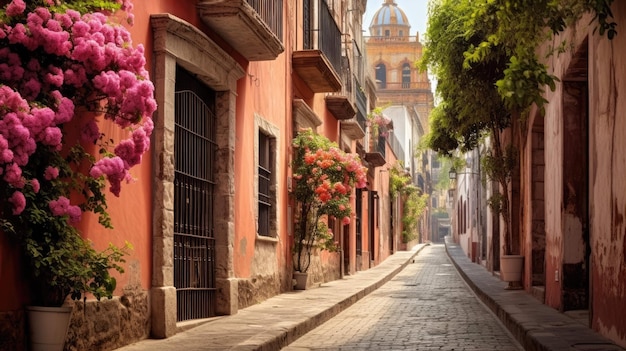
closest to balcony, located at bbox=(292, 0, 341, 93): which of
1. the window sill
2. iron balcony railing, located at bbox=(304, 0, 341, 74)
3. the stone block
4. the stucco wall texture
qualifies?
iron balcony railing, located at bbox=(304, 0, 341, 74)

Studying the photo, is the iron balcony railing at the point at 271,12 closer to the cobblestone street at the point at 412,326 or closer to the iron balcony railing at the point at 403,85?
the cobblestone street at the point at 412,326

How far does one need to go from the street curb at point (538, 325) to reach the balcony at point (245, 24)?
4.36 m

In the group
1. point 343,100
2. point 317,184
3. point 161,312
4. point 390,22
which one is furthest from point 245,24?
point 390,22

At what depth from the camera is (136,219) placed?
8000 millimetres

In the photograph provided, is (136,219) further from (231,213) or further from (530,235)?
(530,235)

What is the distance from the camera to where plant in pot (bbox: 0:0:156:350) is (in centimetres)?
541

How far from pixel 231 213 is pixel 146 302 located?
2.86 m

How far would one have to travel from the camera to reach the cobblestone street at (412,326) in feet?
29.6

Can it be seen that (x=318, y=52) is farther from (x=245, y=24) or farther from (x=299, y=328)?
(x=299, y=328)

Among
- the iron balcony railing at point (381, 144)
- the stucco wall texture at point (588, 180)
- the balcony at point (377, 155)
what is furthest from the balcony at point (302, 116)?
the iron balcony railing at point (381, 144)

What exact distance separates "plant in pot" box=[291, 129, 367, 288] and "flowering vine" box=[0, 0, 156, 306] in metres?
8.85

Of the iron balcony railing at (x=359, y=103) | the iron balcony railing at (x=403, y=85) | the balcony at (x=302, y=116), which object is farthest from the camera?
the iron balcony railing at (x=403, y=85)

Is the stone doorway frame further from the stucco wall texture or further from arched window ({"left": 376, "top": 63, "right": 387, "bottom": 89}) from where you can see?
arched window ({"left": 376, "top": 63, "right": 387, "bottom": 89})

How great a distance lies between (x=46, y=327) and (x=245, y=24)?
5.26 m
